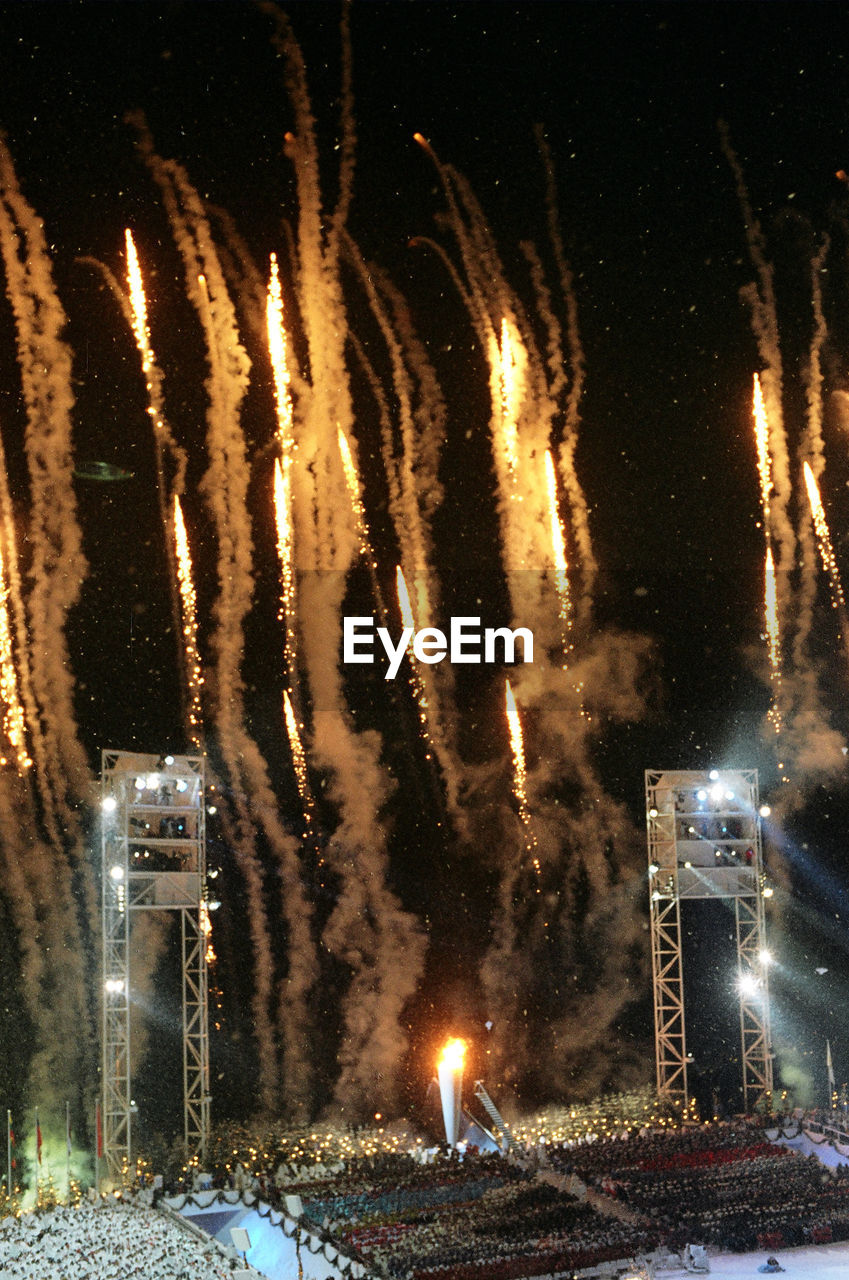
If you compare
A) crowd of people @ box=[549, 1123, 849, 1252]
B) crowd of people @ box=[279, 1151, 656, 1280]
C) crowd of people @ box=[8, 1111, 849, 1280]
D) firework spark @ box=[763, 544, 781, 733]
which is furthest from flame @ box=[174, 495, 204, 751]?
firework spark @ box=[763, 544, 781, 733]

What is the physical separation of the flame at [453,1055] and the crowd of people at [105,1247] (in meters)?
4.87

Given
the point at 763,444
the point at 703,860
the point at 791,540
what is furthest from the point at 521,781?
the point at 763,444

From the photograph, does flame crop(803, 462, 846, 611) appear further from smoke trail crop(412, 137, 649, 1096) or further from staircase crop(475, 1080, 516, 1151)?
staircase crop(475, 1080, 516, 1151)

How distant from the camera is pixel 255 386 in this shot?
51.4 ft

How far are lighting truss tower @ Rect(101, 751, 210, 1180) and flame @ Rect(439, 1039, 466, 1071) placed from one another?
327 centimetres

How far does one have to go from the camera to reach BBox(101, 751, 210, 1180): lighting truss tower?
1501 centimetres

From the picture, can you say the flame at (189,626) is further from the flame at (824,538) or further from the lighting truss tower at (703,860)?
the flame at (824,538)

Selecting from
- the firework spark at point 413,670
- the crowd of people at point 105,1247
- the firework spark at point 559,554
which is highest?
the firework spark at point 559,554

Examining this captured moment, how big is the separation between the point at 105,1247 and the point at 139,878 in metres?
4.56

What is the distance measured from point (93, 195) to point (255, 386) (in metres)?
2.83

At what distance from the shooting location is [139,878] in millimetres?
15797

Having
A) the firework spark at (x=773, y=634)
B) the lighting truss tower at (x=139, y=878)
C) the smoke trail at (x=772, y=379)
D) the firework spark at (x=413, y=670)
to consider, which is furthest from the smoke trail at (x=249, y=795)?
the firework spark at (x=773, y=634)

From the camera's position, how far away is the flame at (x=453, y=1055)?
17.4m

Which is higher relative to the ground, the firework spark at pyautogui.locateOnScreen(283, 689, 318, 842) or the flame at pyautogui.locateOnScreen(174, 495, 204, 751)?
the flame at pyautogui.locateOnScreen(174, 495, 204, 751)
